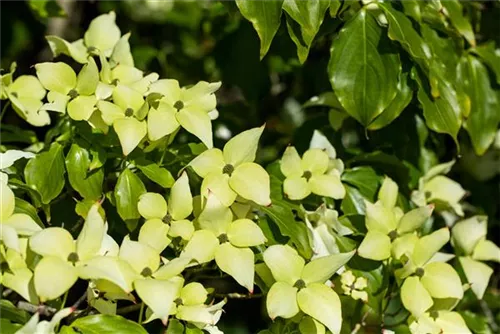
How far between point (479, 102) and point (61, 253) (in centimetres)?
83

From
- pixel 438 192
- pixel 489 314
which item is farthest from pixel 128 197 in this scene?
pixel 489 314

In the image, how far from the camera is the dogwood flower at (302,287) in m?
1.08

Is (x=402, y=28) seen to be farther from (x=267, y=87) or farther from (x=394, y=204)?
(x=267, y=87)

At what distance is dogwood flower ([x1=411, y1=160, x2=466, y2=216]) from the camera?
4.85 feet

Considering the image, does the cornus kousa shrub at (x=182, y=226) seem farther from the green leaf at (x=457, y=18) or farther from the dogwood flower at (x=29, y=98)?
the green leaf at (x=457, y=18)

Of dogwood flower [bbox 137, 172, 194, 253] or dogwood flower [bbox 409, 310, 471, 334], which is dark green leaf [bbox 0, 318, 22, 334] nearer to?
dogwood flower [bbox 137, 172, 194, 253]

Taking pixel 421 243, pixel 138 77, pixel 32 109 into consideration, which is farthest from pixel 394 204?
pixel 32 109

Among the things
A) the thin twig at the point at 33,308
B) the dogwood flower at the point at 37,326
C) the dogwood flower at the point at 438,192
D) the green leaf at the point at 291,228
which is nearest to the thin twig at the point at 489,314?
the dogwood flower at the point at 438,192

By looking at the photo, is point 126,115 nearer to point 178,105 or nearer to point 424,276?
point 178,105

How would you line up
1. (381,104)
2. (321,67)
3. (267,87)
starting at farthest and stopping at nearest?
1. (267,87)
2. (321,67)
3. (381,104)

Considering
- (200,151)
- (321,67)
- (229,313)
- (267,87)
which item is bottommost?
(229,313)

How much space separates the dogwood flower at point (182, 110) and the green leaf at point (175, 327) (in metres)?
0.24

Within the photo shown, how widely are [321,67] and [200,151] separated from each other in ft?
1.79

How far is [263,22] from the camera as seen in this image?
1278 millimetres
